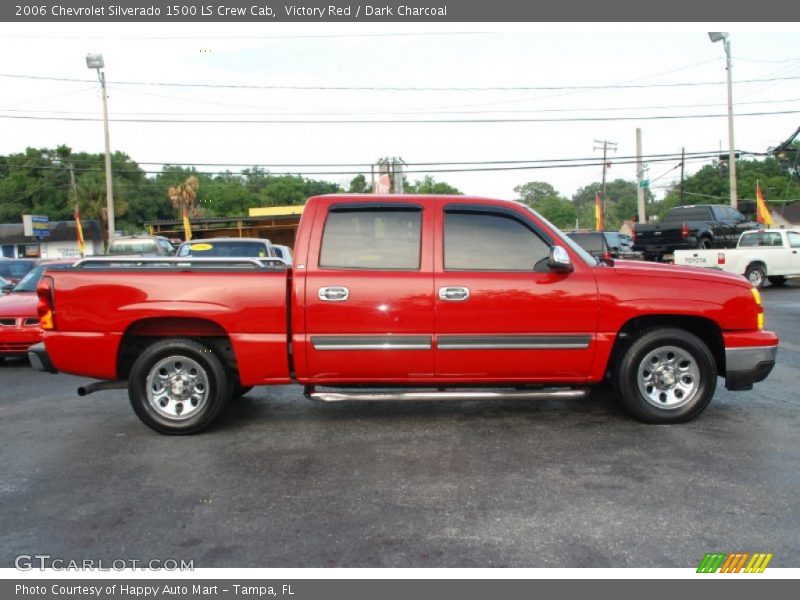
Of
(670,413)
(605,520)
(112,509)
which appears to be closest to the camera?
(605,520)

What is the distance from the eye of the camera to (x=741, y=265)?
59.3ft

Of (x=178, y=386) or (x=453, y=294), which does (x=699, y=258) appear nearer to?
(x=453, y=294)

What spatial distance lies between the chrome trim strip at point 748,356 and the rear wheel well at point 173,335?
409 centimetres

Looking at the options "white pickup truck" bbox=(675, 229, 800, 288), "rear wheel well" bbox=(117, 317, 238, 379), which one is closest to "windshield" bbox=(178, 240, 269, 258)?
"rear wheel well" bbox=(117, 317, 238, 379)

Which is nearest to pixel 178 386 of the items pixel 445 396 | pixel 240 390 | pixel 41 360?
pixel 240 390

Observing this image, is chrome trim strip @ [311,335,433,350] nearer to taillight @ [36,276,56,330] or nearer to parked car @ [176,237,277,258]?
taillight @ [36,276,56,330]

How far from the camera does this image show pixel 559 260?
4.98m

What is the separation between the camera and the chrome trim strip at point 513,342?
5.09 meters

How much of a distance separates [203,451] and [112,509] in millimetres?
1074

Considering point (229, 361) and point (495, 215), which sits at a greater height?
point (495, 215)

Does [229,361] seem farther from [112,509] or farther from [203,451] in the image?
[112,509]

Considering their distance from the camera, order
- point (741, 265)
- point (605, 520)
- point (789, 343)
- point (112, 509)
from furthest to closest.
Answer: point (741, 265) < point (789, 343) < point (112, 509) < point (605, 520)

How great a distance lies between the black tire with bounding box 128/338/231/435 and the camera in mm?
5215

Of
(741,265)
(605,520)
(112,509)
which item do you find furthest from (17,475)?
(741,265)
